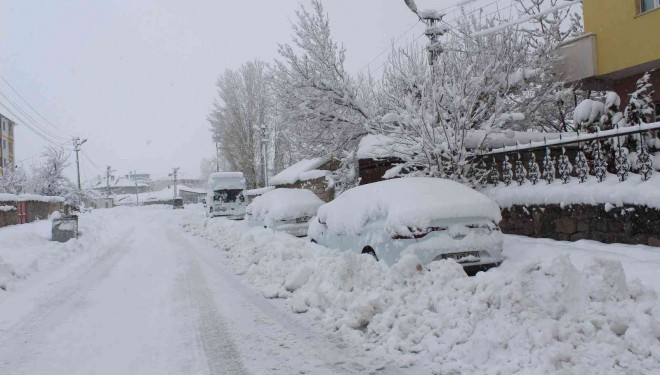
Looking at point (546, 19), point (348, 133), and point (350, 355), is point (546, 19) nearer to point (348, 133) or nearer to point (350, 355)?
point (348, 133)

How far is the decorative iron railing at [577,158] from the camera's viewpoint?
6.85 meters

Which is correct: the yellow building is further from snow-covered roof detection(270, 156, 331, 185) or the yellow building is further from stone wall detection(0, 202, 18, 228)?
→ stone wall detection(0, 202, 18, 228)

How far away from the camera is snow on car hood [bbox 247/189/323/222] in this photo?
13.1 m

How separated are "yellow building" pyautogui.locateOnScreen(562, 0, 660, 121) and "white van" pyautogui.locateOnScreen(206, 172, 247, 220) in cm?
1970

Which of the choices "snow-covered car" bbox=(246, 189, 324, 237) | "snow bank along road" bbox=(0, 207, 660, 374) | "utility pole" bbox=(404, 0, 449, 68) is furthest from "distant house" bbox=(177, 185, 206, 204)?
"snow bank along road" bbox=(0, 207, 660, 374)

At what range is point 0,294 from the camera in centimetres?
749

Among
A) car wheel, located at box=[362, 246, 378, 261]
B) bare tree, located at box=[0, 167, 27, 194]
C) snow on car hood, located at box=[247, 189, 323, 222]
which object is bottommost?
car wheel, located at box=[362, 246, 378, 261]

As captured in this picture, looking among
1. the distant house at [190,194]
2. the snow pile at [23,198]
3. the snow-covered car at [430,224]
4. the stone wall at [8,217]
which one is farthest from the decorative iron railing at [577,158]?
the distant house at [190,194]

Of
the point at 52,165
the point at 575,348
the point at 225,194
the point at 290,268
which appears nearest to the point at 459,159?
the point at 290,268

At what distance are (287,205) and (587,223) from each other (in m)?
7.98

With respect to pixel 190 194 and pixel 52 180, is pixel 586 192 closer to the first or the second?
pixel 52 180

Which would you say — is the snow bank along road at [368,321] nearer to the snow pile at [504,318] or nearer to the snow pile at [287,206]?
the snow pile at [504,318]

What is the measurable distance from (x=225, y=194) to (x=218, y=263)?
18019 mm

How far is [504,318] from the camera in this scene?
3852mm
